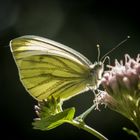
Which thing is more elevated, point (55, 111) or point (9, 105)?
point (55, 111)

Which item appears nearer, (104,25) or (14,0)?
(104,25)

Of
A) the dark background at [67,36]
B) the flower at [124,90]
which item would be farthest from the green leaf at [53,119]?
the dark background at [67,36]

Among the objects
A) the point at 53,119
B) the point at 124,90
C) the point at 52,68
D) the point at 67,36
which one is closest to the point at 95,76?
the point at 52,68

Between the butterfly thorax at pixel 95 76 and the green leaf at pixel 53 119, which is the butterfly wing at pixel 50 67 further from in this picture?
the green leaf at pixel 53 119

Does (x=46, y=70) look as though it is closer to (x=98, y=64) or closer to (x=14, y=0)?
(x=98, y=64)


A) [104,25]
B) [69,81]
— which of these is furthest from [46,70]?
[104,25]

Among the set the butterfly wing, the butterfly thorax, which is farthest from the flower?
the butterfly wing

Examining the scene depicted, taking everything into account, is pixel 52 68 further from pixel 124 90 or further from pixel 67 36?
pixel 67 36
